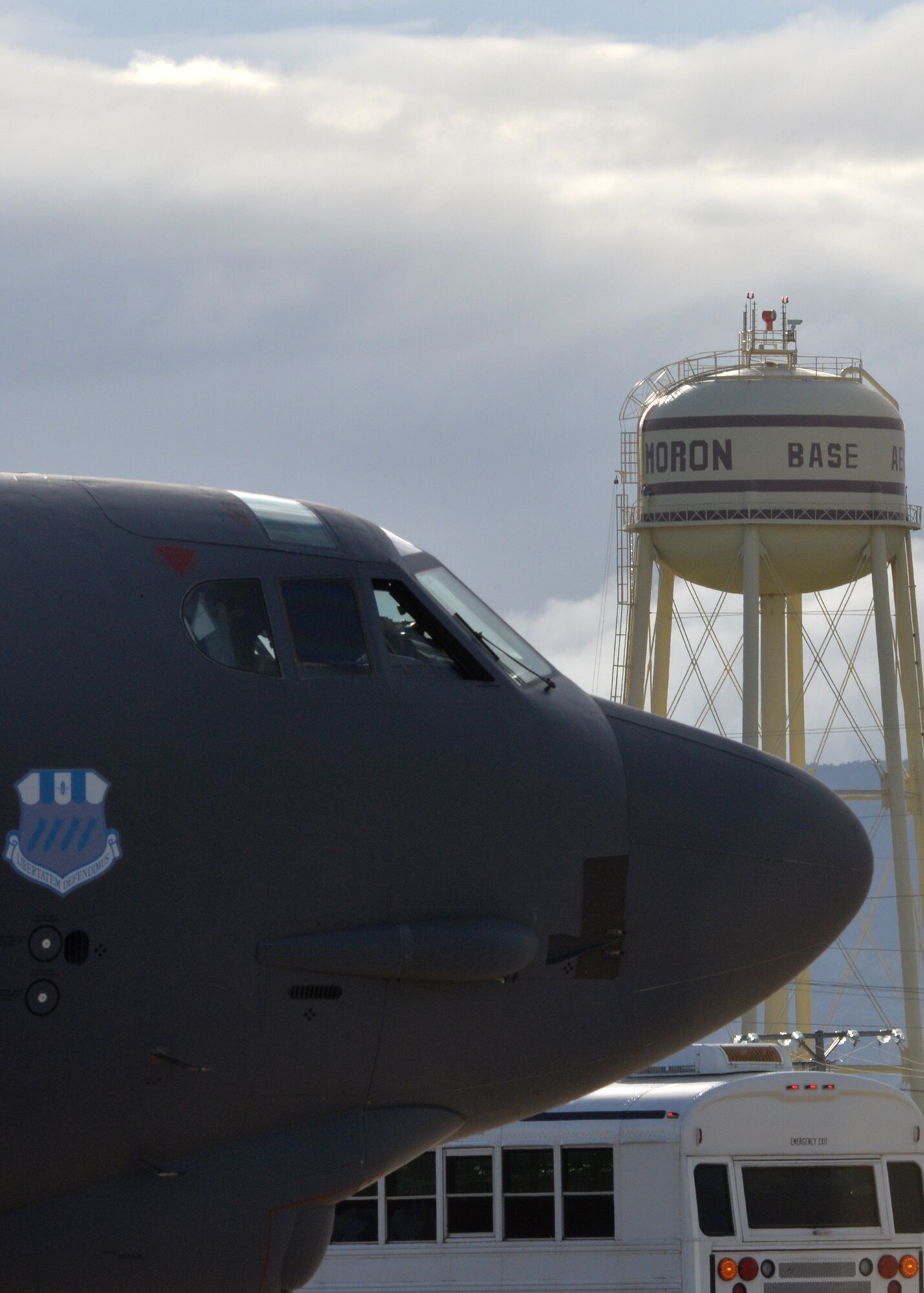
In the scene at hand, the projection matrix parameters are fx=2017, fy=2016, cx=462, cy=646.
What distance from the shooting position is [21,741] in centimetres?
809

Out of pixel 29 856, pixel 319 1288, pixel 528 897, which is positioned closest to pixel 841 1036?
pixel 319 1288

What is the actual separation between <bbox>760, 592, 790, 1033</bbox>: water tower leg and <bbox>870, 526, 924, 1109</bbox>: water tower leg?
302 cm

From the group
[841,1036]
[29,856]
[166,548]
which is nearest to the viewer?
[29,856]

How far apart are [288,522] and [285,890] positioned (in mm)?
1743

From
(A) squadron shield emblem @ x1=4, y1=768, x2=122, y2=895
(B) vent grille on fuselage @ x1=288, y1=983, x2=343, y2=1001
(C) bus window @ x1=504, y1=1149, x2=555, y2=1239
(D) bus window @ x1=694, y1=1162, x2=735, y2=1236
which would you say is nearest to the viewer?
(A) squadron shield emblem @ x1=4, y1=768, x2=122, y2=895

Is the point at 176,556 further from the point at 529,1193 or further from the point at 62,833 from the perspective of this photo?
the point at 529,1193

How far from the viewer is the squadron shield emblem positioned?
807 cm

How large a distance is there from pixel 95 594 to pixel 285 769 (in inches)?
43.1

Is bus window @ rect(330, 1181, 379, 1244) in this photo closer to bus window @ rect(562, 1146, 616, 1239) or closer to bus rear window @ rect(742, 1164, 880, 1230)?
bus window @ rect(562, 1146, 616, 1239)

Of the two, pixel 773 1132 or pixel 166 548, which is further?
pixel 773 1132

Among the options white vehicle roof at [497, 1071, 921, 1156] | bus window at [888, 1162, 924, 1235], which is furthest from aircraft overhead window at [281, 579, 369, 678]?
bus window at [888, 1162, 924, 1235]

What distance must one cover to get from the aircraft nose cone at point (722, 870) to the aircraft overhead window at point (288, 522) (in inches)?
65.7

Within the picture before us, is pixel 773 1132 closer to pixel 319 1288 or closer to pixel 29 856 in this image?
pixel 319 1288

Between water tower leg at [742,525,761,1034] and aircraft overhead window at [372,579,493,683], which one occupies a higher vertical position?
water tower leg at [742,525,761,1034]
